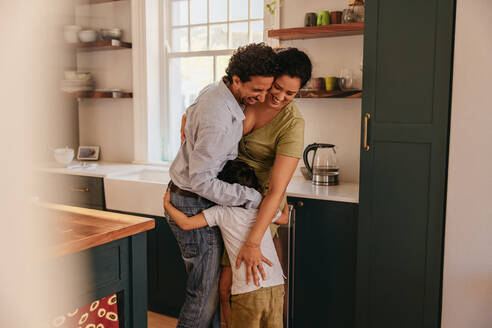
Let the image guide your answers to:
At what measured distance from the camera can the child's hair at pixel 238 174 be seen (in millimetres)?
1667

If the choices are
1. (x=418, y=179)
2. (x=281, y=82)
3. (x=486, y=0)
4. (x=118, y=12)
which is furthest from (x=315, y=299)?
(x=118, y=12)

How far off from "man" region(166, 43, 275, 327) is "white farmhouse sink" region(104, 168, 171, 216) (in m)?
1.09

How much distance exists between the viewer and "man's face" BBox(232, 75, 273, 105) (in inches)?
57.6

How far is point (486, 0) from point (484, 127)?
0.56 m

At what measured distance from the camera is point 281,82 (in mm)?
1588

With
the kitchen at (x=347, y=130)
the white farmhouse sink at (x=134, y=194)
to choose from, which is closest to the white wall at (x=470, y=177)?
the kitchen at (x=347, y=130)

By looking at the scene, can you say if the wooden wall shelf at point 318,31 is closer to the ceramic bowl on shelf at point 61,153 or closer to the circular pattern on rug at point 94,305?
the circular pattern on rug at point 94,305

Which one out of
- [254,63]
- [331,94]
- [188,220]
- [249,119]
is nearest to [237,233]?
[188,220]

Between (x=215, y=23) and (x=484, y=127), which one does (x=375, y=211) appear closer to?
(x=484, y=127)

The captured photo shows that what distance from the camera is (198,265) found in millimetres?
1720

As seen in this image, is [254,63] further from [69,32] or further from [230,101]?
[69,32]

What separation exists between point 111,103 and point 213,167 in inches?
100

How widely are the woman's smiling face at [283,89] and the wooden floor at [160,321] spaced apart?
187cm

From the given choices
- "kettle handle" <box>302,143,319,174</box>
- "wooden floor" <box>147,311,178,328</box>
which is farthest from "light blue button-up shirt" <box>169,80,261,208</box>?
"wooden floor" <box>147,311,178,328</box>
